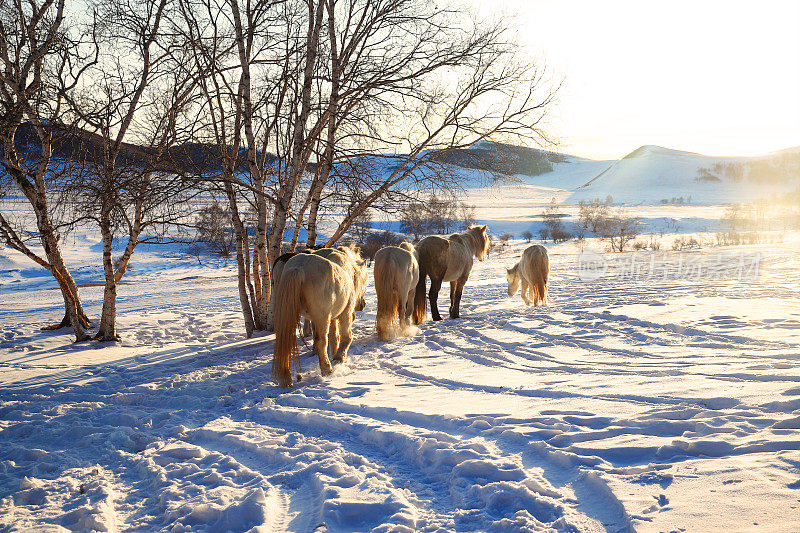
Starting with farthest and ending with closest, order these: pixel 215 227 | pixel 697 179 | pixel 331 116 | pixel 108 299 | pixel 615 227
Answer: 1. pixel 697 179
2. pixel 615 227
3. pixel 215 227
4. pixel 108 299
5. pixel 331 116

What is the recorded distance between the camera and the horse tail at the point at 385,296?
25.4 ft

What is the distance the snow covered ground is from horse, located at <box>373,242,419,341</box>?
0.41 meters

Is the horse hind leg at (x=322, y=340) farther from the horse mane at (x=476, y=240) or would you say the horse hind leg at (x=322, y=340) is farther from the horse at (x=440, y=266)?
the horse mane at (x=476, y=240)

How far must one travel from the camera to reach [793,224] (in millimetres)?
49031

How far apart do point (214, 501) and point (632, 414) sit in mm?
3126

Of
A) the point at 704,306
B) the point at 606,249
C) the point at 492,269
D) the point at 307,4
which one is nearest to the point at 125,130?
the point at 307,4

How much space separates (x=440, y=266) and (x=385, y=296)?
249cm

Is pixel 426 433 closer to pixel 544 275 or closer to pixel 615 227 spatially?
pixel 544 275

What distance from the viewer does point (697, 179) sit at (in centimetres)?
11256

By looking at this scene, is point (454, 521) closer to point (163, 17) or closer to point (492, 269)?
point (163, 17)

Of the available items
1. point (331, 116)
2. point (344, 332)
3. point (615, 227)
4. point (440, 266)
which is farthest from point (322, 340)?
point (615, 227)

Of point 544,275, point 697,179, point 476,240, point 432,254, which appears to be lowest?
point 544,275

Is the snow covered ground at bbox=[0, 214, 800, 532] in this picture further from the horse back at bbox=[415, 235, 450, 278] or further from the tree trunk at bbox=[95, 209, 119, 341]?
the horse back at bbox=[415, 235, 450, 278]

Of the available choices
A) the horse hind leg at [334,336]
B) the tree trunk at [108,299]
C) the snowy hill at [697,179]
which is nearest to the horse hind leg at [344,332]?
the horse hind leg at [334,336]
